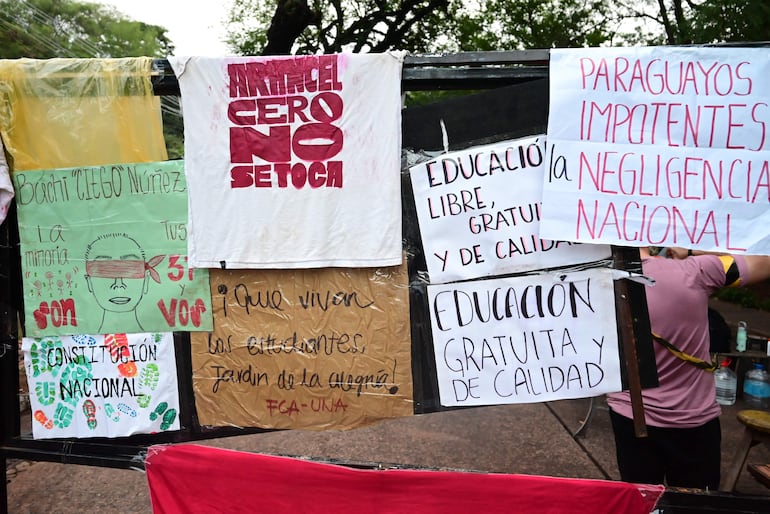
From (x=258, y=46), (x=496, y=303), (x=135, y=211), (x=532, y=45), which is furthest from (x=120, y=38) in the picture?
(x=496, y=303)

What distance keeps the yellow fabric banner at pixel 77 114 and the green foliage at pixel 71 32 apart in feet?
27.4

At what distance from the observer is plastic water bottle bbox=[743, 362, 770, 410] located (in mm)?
5277

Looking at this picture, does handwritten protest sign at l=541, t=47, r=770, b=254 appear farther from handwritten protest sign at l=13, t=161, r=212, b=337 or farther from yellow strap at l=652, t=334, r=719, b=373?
handwritten protest sign at l=13, t=161, r=212, b=337

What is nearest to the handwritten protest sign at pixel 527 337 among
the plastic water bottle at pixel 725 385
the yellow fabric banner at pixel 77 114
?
the yellow fabric banner at pixel 77 114

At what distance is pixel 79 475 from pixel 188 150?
315 centimetres

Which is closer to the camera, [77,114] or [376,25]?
[77,114]

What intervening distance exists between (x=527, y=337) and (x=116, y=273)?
1.72 metres

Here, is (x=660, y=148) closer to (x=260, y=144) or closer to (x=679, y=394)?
(x=679, y=394)

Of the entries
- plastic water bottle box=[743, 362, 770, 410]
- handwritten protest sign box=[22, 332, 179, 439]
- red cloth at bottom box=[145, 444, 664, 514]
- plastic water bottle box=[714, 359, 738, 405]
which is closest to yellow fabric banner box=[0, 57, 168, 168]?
handwritten protest sign box=[22, 332, 179, 439]

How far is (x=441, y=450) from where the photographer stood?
4.47 m

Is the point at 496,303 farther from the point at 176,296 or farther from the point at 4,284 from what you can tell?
the point at 4,284

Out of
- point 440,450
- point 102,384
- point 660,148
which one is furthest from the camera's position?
point 440,450

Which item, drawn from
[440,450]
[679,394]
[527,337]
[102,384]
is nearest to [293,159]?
[527,337]

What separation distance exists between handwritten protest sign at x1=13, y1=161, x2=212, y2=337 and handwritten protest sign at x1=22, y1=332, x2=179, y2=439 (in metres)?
0.07
